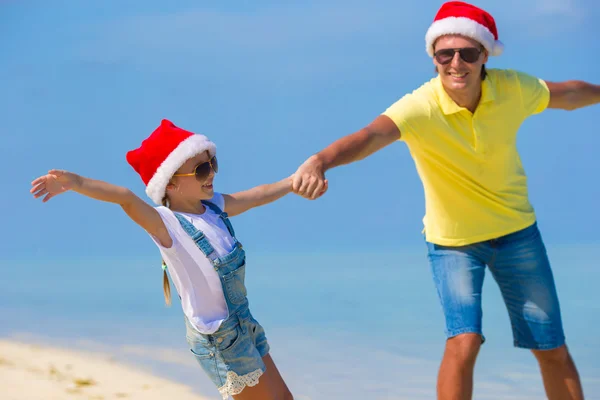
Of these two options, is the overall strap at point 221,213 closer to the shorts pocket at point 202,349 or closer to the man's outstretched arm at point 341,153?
the shorts pocket at point 202,349

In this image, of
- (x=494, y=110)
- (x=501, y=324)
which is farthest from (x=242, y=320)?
(x=501, y=324)

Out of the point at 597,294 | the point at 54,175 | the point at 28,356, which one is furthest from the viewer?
the point at 597,294

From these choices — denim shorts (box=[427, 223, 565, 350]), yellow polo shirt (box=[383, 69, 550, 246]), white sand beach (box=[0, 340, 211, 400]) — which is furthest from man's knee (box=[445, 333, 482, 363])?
white sand beach (box=[0, 340, 211, 400])

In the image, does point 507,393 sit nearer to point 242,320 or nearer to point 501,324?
point 501,324

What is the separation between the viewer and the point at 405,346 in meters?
8.57

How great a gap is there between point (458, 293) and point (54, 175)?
5.94 ft

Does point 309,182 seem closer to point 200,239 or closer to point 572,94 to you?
point 200,239

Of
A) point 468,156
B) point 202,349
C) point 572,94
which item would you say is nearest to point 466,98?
point 468,156

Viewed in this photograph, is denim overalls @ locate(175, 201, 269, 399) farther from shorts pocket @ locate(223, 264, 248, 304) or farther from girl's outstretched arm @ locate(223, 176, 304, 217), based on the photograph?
girl's outstretched arm @ locate(223, 176, 304, 217)

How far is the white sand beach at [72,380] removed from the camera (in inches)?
238

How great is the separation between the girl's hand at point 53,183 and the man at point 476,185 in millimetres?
1365

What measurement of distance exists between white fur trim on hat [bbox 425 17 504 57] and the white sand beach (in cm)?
334

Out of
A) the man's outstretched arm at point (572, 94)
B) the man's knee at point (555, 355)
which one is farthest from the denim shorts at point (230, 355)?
the man's outstretched arm at point (572, 94)

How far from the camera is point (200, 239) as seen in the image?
3.77m
